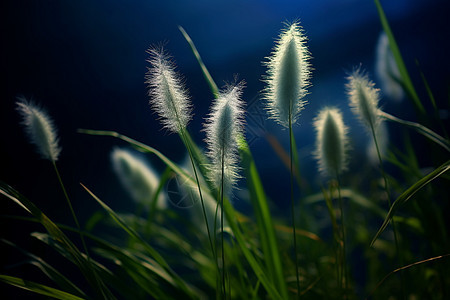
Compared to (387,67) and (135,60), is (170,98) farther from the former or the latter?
(135,60)

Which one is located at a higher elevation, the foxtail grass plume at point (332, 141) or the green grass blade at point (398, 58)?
the green grass blade at point (398, 58)

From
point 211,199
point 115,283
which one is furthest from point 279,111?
point 115,283

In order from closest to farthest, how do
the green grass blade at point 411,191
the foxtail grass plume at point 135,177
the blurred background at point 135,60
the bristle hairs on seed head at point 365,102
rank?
the green grass blade at point 411,191, the bristle hairs on seed head at point 365,102, the foxtail grass plume at point 135,177, the blurred background at point 135,60

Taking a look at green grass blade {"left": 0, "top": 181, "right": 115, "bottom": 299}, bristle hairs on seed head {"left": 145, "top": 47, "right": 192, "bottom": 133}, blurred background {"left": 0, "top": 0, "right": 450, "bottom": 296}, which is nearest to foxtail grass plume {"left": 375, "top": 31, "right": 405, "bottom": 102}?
blurred background {"left": 0, "top": 0, "right": 450, "bottom": 296}

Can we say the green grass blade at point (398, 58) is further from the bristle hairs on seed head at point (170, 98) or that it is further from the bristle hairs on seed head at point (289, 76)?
the bristle hairs on seed head at point (170, 98)

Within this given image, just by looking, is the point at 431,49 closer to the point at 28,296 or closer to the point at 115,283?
the point at 115,283

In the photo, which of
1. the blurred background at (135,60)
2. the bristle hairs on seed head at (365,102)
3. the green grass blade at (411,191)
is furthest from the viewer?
the blurred background at (135,60)

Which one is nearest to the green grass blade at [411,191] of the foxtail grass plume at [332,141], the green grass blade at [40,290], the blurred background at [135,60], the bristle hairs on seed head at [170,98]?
the foxtail grass plume at [332,141]

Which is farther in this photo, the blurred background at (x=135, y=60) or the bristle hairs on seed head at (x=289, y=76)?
the blurred background at (x=135, y=60)
